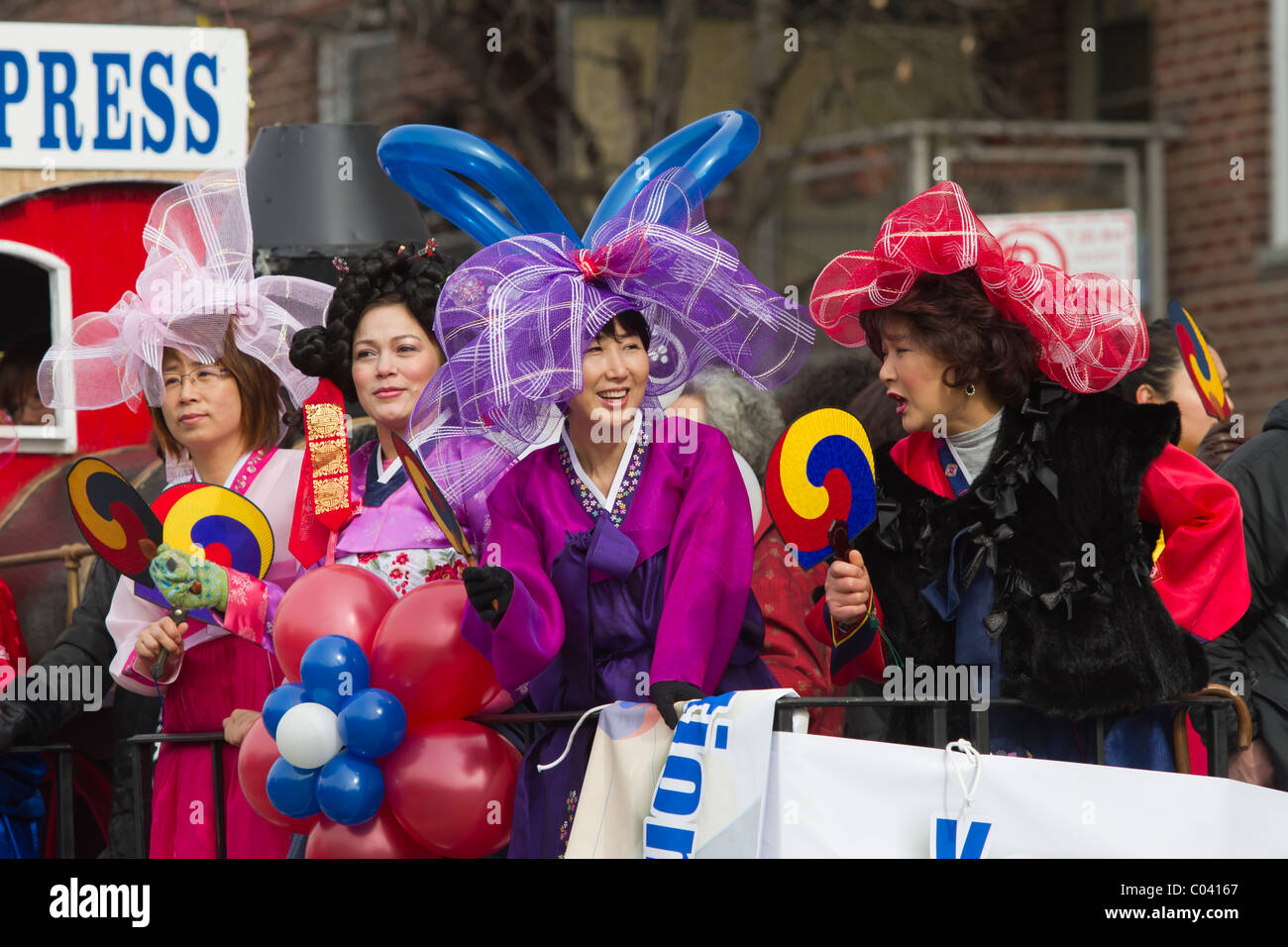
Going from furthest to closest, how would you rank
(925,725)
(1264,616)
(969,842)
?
(1264,616)
(925,725)
(969,842)

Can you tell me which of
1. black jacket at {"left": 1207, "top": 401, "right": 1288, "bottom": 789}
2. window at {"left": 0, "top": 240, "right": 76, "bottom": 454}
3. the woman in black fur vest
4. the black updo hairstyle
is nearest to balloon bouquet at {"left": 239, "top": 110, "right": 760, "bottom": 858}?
the black updo hairstyle

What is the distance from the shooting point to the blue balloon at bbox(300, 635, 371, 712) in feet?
11.2

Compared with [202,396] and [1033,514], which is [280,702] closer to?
[202,396]

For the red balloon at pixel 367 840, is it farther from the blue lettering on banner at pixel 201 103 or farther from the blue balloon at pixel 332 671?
the blue lettering on banner at pixel 201 103

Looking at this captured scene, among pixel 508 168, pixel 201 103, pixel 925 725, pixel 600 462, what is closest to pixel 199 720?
pixel 600 462

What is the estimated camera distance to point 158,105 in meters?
5.55

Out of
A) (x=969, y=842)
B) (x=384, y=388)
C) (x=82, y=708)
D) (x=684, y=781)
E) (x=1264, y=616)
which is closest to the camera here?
(x=969, y=842)

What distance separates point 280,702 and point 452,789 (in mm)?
416

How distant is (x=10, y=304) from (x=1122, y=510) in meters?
4.49

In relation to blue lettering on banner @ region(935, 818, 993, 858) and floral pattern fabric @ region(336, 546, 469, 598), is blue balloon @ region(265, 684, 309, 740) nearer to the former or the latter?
floral pattern fabric @ region(336, 546, 469, 598)

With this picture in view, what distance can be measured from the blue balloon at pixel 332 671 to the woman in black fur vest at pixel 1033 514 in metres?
1.03

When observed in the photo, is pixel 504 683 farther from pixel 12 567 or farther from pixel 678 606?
pixel 12 567
